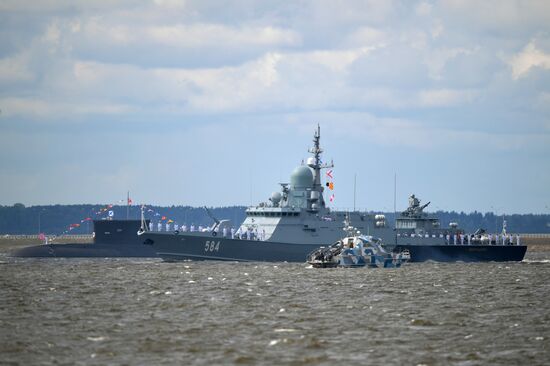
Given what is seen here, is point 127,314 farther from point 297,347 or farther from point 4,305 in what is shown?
point 297,347

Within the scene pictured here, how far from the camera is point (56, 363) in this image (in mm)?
31453

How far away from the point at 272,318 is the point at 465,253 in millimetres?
54910

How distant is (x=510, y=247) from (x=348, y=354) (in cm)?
6644

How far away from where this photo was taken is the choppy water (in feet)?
108

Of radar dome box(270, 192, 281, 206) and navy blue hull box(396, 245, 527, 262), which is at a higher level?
radar dome box(270, 192, 281, 206)

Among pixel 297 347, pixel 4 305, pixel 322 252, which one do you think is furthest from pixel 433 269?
pixel 297 347

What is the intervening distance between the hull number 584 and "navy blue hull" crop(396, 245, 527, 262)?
15.7 meters

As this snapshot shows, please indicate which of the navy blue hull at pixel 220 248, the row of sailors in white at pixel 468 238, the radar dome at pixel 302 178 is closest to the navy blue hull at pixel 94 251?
the navy blue hull at pixel 220 248

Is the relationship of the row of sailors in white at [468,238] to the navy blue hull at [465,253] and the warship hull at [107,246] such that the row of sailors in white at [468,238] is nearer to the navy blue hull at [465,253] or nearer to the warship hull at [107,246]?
the navy blue hull at [465,253]

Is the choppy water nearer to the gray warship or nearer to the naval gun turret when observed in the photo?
the gray warship

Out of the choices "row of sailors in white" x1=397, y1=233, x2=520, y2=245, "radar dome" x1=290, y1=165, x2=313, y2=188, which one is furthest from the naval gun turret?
"radar dome" x1=290, y1=165, x2=313, y2=188

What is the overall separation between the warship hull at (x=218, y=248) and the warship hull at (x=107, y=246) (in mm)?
18670

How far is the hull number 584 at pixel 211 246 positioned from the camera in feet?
271

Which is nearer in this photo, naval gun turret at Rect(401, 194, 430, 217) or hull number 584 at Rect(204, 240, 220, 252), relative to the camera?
hull number 584 at Rect(204, 240, 220, 252)
